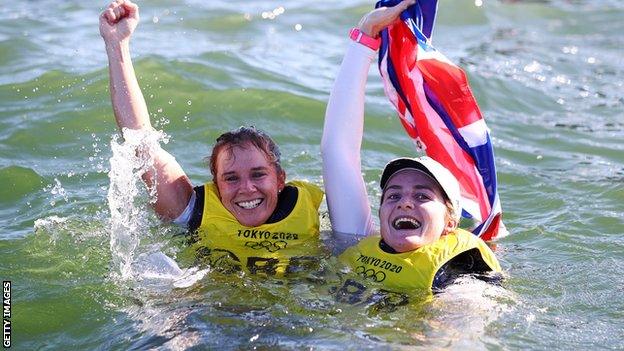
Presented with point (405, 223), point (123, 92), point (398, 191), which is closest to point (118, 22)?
point (123, 92)

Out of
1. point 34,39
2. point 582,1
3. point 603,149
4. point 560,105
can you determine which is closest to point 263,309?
point 603,149

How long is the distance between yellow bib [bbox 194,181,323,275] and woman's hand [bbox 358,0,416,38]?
1.03 meters

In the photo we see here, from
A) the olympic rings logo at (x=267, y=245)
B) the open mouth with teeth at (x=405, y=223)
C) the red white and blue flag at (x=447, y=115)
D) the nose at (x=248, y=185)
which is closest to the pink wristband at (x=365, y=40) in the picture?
the red white and blue flag at (x=447, y=115)

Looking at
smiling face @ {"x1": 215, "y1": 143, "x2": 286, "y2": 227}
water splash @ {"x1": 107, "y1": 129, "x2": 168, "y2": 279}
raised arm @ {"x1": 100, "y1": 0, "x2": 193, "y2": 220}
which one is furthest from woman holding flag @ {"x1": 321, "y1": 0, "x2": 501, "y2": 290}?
water splash @ {"x1": 107, "y1": 129, "x2": 168, "y2": 279}

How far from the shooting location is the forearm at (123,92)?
6.17 m

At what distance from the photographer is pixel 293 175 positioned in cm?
820

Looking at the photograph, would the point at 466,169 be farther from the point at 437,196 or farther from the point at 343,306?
the point at 343,306

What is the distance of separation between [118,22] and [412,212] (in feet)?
7.14

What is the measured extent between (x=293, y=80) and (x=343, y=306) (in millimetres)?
5574

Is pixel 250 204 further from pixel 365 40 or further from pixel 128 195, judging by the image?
pixel 365 40

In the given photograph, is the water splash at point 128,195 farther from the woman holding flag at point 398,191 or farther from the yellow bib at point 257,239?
the woman holding flag at point 398,191

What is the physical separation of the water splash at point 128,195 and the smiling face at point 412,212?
1485mm

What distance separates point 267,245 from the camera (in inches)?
238

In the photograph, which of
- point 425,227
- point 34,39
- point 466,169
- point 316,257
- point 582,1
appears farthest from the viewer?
point 582,1
